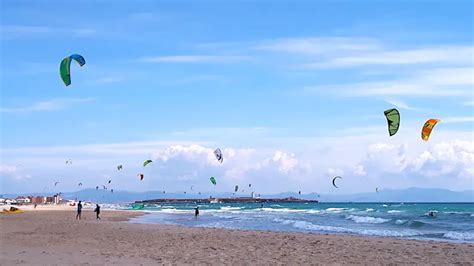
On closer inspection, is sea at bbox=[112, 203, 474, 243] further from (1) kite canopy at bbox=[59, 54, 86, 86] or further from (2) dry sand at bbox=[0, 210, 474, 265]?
(1) kite canopy at bbox=[59, 54, 86, 86]

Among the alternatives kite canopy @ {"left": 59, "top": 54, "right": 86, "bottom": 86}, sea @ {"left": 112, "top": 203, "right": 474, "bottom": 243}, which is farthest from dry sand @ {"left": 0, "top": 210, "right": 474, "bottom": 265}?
sea @ {"left": 112, "top": 203, "right": 474, "bottom": 243}

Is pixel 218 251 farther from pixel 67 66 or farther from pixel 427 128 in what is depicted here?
pixel 427 128

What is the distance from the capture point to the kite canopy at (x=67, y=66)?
15159mm

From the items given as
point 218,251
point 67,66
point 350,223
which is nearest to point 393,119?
point 218,251

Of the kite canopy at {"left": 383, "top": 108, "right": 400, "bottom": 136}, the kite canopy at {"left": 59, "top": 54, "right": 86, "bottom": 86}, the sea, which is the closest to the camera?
the kite canopy at {"left": 59, "top": 54, "right": 86, "bottom": 86}

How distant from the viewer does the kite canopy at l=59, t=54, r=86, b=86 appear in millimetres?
15159

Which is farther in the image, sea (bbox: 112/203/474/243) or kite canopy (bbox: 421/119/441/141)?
sea (bbox: 112/203/474/243)

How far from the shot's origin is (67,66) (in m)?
15.5

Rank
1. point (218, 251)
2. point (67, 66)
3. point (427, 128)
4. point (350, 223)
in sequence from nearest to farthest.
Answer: point (218, 251) < point (67, 66) < point (427, 128) < point (350, 223)

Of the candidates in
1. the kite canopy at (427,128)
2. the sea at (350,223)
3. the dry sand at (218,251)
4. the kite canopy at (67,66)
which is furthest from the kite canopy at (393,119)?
the kite canopy at (67,66)

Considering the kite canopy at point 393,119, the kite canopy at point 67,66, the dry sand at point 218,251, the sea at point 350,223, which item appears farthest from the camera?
the sea at point 350,223

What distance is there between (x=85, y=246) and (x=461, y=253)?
876 cm

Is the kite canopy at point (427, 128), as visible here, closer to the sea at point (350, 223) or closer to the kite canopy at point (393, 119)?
the kite canopy at point (393, 119)

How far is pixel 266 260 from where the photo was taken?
455 inches
